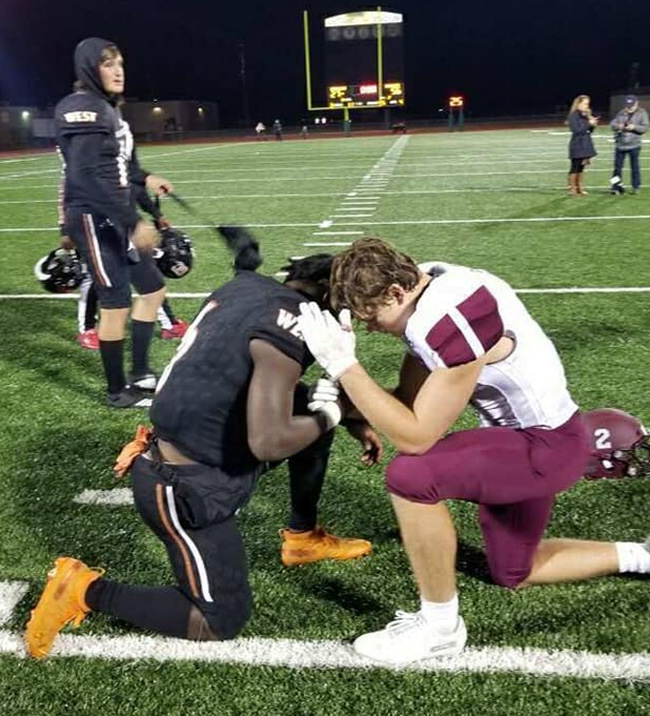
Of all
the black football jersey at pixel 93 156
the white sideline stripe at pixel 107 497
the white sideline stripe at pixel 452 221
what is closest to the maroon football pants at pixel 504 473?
the white sideline stripe at pixel 107 497

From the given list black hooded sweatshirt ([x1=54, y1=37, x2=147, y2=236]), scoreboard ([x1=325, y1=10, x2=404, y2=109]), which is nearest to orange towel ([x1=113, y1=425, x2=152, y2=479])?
black hooded sweatshirt ([x1=54, y1=37, x2=147, y2=236])

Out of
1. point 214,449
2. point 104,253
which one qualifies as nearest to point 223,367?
point 214,449

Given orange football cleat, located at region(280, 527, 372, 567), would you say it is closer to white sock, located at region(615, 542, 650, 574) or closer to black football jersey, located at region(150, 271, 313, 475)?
black football jersey, located at region(150, 271, 313, 475)

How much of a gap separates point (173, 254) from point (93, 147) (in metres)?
A: 1.27

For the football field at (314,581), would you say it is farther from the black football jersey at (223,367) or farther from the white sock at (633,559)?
the black football jersey at (223,367)

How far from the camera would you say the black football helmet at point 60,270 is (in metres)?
5.41

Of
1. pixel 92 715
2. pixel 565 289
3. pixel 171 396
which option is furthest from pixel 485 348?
pixel 565 289

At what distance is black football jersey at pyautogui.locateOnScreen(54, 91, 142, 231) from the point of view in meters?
4.09

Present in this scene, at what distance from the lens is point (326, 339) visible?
2072 millimetres

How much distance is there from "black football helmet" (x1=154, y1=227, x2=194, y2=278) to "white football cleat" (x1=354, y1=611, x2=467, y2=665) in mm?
3543

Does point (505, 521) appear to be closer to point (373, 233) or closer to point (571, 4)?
point (373, 233)

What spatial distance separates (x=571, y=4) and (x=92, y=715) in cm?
8363

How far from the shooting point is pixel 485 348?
2113 millimetres

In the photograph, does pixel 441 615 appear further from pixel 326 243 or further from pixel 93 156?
pixel 326 243
